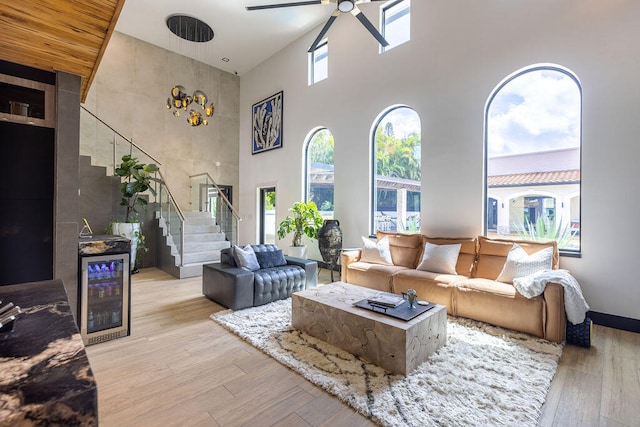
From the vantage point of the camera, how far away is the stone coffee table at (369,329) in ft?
7.95

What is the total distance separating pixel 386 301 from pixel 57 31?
3490mm

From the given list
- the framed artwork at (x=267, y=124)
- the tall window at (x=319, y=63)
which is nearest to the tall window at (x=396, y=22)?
the tall window at (x=319, y=63)

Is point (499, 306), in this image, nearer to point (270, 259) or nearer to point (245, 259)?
point (270, 259)

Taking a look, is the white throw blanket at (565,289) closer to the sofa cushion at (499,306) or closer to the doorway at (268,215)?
the sofa cushion at (499,306)

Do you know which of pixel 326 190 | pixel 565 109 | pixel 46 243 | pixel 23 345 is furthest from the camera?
pixel 326 190

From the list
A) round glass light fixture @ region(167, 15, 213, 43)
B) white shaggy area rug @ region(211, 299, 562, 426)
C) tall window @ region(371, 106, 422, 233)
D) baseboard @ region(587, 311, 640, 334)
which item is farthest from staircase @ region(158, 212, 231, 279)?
baseboard @ region(587, 311, 640, 334)

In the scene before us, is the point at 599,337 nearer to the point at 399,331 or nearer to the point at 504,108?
the point at 399,331

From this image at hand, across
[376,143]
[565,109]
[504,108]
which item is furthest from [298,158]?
[565,109]

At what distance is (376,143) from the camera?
5848mm

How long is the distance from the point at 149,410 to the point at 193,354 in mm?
758

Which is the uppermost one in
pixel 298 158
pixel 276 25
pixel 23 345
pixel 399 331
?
pixel 276 25

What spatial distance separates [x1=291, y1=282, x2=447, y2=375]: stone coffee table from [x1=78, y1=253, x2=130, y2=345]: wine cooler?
5.88ft

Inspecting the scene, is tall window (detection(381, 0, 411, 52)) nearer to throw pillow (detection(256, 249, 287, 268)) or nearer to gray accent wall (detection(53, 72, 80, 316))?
throw pillow (detection(256, 249, 287, 268))

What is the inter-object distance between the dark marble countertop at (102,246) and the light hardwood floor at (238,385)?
913 millimetres
